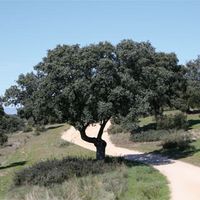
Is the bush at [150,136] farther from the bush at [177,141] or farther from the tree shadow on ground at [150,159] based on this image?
the tree shadow on ground at [150,159]

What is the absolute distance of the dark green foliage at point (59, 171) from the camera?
70.3 feet

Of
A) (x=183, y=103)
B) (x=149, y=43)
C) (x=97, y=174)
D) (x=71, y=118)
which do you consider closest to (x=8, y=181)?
(x=71, y=118)

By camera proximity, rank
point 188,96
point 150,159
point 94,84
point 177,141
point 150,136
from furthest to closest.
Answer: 1. point 188,96
2. point 150,136
3. point 177,141
4. point 150,159
5. point 94,84

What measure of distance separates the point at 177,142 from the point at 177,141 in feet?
0.55

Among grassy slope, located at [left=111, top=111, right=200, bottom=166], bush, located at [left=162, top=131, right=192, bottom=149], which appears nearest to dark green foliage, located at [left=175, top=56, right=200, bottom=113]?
grassy slope, located at [left=111, top=111, right=200, bottom=166]

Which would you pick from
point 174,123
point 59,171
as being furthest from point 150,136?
point 59,171

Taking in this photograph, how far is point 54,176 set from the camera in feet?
70.3

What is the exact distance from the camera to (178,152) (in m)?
29.0

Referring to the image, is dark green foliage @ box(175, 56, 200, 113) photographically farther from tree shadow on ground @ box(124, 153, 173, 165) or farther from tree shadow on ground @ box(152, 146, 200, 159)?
tree shadow on ground @ box(124, 153, 173, 165)

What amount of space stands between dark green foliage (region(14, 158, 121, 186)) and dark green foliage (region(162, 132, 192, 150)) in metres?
7.64

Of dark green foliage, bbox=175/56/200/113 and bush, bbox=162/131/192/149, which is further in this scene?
dark green foliage, bbox=175/56/200/113

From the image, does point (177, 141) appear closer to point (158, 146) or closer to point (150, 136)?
point (158, 146)

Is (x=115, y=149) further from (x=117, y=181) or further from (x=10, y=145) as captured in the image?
(x=10, y=145)

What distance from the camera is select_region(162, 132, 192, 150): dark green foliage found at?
101 feet
